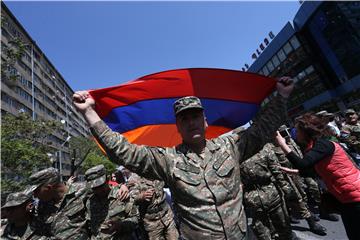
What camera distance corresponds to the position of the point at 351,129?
7.48 m

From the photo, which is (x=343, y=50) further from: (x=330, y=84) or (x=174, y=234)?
(x=174, y=234)

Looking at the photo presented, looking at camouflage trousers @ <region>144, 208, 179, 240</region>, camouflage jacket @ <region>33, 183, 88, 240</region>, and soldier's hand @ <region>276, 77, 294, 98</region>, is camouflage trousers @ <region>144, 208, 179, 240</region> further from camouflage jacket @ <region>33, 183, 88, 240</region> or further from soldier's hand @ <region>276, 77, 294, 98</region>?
soldier's hand @ <region>276, 77, 294, 98</region>

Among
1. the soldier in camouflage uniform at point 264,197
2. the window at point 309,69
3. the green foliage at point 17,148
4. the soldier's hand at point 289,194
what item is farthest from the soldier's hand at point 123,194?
the window at point 309,69

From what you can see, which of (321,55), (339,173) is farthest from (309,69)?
(339,173)

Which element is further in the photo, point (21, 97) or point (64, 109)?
point (64, 109)

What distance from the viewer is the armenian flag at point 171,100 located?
3.98 metres

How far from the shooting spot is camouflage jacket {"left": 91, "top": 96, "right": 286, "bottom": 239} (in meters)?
2.39

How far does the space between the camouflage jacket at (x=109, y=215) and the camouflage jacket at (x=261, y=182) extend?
1802mm

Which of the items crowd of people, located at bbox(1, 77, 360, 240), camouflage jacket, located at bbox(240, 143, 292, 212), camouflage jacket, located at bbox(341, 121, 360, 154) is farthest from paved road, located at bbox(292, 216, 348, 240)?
camouflage jacket, located at bbox(341, 121, 360, 154)

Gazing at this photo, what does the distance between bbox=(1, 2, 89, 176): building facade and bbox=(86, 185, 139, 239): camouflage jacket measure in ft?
118

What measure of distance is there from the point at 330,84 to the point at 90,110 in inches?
1668

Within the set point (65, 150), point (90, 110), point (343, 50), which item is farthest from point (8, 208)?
point (65, 150)

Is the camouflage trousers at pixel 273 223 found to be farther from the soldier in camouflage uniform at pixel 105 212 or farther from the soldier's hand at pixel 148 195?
the soldier in camouflage uniform at pixel 105 212

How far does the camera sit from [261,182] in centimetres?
525
